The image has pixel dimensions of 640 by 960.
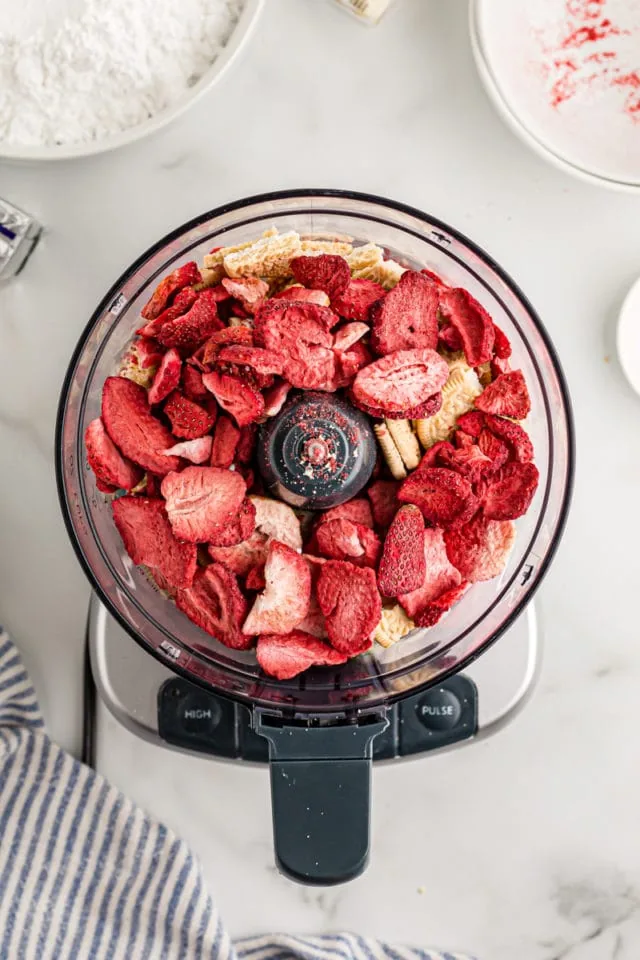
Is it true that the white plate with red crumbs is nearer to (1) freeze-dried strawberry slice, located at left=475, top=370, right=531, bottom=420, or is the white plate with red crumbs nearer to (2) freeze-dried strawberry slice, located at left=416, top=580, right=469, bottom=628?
(1) freeze-dried strawberry slice, located at left=475, top=370, right=531, bottom=420

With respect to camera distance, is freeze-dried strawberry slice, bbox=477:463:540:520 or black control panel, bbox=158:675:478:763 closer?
freeze-dried strawberry slice, bbox=477:463:540:520

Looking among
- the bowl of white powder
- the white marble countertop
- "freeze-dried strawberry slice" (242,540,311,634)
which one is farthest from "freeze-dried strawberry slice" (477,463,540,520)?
the bowl of white powder

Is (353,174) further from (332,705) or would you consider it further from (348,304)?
(332,705)

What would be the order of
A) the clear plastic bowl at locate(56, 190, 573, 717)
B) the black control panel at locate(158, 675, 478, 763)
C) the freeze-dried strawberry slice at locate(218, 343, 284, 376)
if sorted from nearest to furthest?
the freeze-dried strawberry slice at locate(218, 343, 284, 376)
the clear plastic bowl at locate(56, 190, 573, 717)
the black control panel at locate(158, 675, 478, 763)

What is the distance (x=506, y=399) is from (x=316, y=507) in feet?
0.48

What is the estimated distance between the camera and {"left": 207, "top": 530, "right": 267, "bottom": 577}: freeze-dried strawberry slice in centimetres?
61

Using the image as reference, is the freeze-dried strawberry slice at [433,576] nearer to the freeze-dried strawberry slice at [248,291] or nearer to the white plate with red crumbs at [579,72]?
the freeze-dried strawberry slice at [248,291]

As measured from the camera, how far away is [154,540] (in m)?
0.61

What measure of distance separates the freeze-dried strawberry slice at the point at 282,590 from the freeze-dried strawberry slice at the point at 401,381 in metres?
0.11

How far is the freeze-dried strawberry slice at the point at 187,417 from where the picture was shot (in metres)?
0.58

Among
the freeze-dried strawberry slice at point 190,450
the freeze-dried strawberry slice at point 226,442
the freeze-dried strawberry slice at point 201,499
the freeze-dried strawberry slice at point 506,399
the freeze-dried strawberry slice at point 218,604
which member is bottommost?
the freeze-dried strawberry slice at point 218,604

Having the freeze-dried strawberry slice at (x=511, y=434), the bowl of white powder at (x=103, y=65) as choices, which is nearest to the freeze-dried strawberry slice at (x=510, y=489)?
the freeze-dried strawberry slice at (x=511, y=434)

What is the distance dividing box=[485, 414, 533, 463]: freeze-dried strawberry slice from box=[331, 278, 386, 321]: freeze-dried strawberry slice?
0.11 meters

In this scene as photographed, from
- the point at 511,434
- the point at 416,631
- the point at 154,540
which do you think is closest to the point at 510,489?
the point at 511,434
